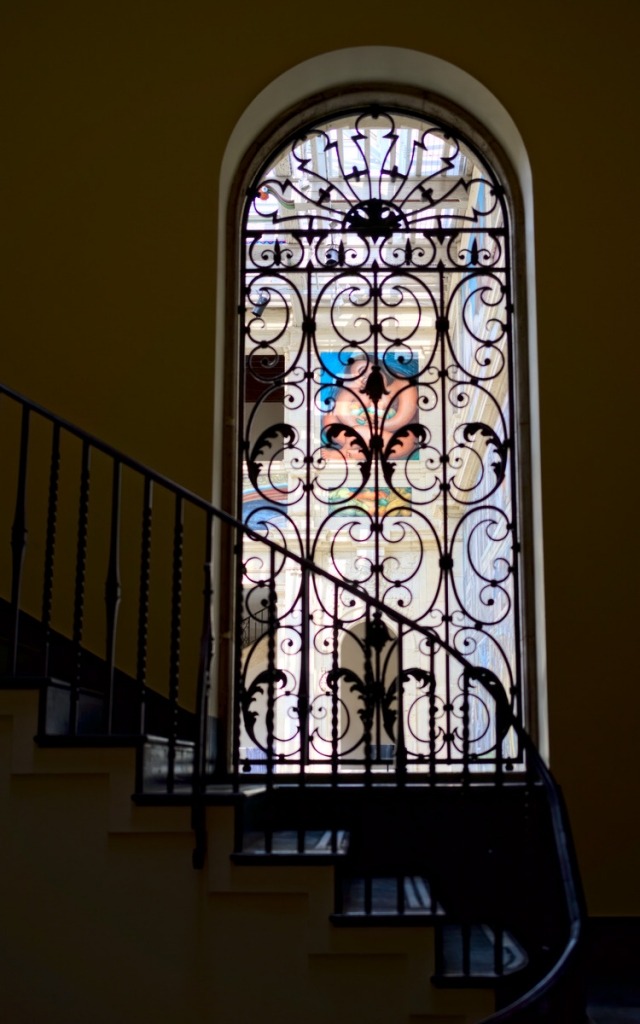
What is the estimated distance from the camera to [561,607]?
505 cm

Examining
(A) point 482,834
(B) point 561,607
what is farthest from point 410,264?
(A) point 482,834

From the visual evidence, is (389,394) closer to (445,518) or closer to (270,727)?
(445,518)

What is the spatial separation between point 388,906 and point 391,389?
2571 millimetres

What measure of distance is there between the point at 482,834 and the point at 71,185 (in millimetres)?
3442

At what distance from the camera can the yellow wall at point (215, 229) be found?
16.7ft

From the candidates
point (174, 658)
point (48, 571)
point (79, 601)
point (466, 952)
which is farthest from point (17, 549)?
point (466, 952)

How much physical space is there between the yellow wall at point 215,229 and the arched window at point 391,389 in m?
0.33

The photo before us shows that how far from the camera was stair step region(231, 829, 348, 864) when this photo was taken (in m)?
3.85

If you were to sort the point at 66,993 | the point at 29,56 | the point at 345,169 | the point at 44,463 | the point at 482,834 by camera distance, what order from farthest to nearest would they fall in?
1. the point at 345,169
2. the point at 29,56
3. the point at 44,463
4. the point at 482,834
5. the point at 66,993

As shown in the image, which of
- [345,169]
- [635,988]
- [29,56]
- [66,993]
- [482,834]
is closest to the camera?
[66,993]

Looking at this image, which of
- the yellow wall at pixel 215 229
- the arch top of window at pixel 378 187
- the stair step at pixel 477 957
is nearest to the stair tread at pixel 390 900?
the stair step at pixel 477 957

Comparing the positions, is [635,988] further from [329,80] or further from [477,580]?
[329,80]

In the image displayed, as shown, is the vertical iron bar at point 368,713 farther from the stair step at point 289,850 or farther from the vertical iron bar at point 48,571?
the vertical iron bar at point 48,571

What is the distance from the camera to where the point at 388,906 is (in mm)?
4000
